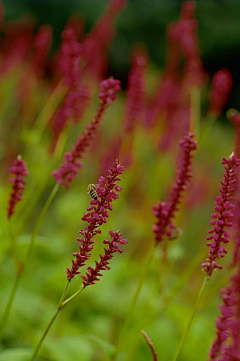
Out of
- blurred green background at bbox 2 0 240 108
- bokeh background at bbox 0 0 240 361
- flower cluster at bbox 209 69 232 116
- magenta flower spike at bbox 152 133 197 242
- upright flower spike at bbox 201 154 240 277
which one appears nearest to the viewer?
upright flower spike at bbox 201 154 240 277

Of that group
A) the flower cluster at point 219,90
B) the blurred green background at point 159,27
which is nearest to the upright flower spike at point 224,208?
the flower cluster at point 219,90

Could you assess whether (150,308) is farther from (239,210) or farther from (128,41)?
(128,41)

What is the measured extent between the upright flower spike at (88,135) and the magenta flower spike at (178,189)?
304mm

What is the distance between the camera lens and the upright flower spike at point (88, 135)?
198cm

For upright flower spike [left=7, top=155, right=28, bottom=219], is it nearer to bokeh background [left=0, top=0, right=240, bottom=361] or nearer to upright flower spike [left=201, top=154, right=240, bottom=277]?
bokeh background [left=0, top=0, right=240, bottom=361]

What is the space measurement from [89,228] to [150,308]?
1.72m

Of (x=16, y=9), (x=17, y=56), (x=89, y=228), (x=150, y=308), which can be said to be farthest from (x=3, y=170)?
(x=16, y=9)

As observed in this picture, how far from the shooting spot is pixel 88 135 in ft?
6.74

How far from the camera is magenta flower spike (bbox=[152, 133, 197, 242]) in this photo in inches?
78.0

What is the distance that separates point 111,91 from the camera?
2.00 m

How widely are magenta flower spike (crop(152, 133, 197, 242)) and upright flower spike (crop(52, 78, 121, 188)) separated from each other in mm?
304

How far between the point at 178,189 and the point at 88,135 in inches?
15.2

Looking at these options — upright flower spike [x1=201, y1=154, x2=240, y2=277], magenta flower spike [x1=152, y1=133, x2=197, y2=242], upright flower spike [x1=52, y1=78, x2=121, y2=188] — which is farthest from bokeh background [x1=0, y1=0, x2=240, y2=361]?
upright flower spike [x1=201, y1=154, x2=240, y2=277]

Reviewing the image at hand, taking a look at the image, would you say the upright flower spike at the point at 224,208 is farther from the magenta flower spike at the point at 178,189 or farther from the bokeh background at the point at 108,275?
the bokeh background at the point at 108,275
